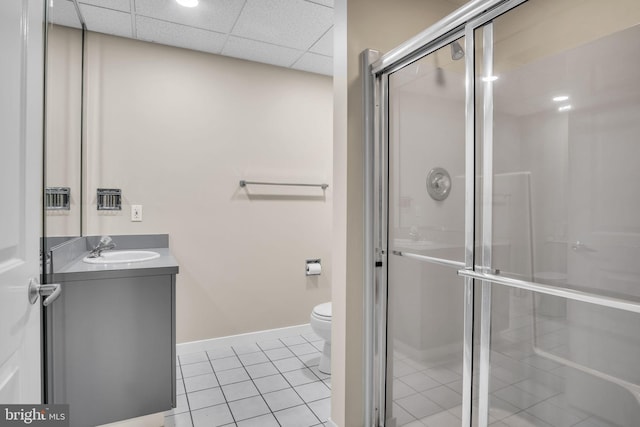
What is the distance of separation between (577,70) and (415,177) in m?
0.67

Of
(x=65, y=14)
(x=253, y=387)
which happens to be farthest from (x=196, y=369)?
(x=65, y=14)

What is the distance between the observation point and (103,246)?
2385 mm

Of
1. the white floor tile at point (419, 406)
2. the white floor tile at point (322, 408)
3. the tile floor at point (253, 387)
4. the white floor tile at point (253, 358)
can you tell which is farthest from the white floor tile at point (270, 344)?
the white floor tile at point (419, 406)

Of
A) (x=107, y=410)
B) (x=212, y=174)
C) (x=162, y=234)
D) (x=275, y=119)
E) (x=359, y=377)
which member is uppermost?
(x=275, y=119)

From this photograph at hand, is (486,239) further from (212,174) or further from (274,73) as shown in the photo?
(274,73)

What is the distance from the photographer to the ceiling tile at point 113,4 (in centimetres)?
210

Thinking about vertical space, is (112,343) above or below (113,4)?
below

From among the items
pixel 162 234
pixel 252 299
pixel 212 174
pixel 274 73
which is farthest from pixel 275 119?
pixel 252 299

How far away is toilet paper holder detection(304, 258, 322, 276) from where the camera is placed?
320 cm

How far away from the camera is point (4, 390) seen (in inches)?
30.5

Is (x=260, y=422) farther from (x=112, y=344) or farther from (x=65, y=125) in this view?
(x=65, y=125)

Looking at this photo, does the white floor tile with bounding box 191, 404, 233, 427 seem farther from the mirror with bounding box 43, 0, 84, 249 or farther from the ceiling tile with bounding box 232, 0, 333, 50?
the ceiling tile with bounding box 232, 0, 333, 50

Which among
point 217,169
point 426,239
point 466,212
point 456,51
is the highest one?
point 456,51

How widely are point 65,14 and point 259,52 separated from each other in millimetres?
1279
